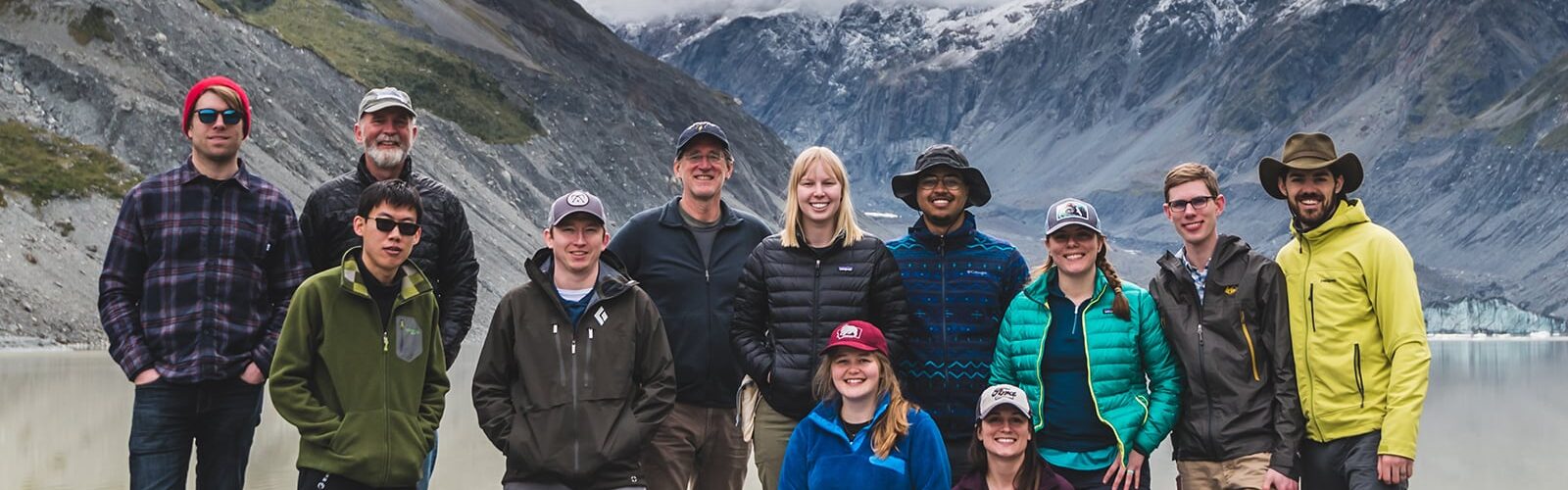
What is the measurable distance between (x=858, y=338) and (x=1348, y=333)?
2.39m

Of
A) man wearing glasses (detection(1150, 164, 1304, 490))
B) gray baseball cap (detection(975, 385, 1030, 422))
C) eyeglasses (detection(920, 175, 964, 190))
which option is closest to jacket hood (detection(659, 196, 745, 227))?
eyeglasses (detection(920, 175, 964, 190))

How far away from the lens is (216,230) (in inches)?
258

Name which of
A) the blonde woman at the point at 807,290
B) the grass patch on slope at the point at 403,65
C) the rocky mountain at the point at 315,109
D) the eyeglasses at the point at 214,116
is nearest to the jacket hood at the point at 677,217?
the blonde woman at the point at 807,290

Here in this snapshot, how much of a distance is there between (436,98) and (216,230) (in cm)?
7535

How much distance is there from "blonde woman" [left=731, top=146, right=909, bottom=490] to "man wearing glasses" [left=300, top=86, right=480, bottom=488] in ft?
4.88

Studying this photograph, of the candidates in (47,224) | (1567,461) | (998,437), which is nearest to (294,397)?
(998,437)

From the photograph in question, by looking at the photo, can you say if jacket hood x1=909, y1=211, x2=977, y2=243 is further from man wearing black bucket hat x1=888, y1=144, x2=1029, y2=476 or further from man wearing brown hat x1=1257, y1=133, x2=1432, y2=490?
man wearing brown hat x1=1257, y1=133, x2=1432, y2=490

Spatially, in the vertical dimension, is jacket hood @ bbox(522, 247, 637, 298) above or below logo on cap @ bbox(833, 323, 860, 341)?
above

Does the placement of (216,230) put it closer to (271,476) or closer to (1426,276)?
(271,476)

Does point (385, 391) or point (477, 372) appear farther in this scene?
point (477, 372)

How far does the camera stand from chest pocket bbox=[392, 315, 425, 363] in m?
6.27

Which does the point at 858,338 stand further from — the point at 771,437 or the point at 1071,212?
the point at 1071,212

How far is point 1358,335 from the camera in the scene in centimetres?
672

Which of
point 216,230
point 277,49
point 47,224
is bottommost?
point 216,230
